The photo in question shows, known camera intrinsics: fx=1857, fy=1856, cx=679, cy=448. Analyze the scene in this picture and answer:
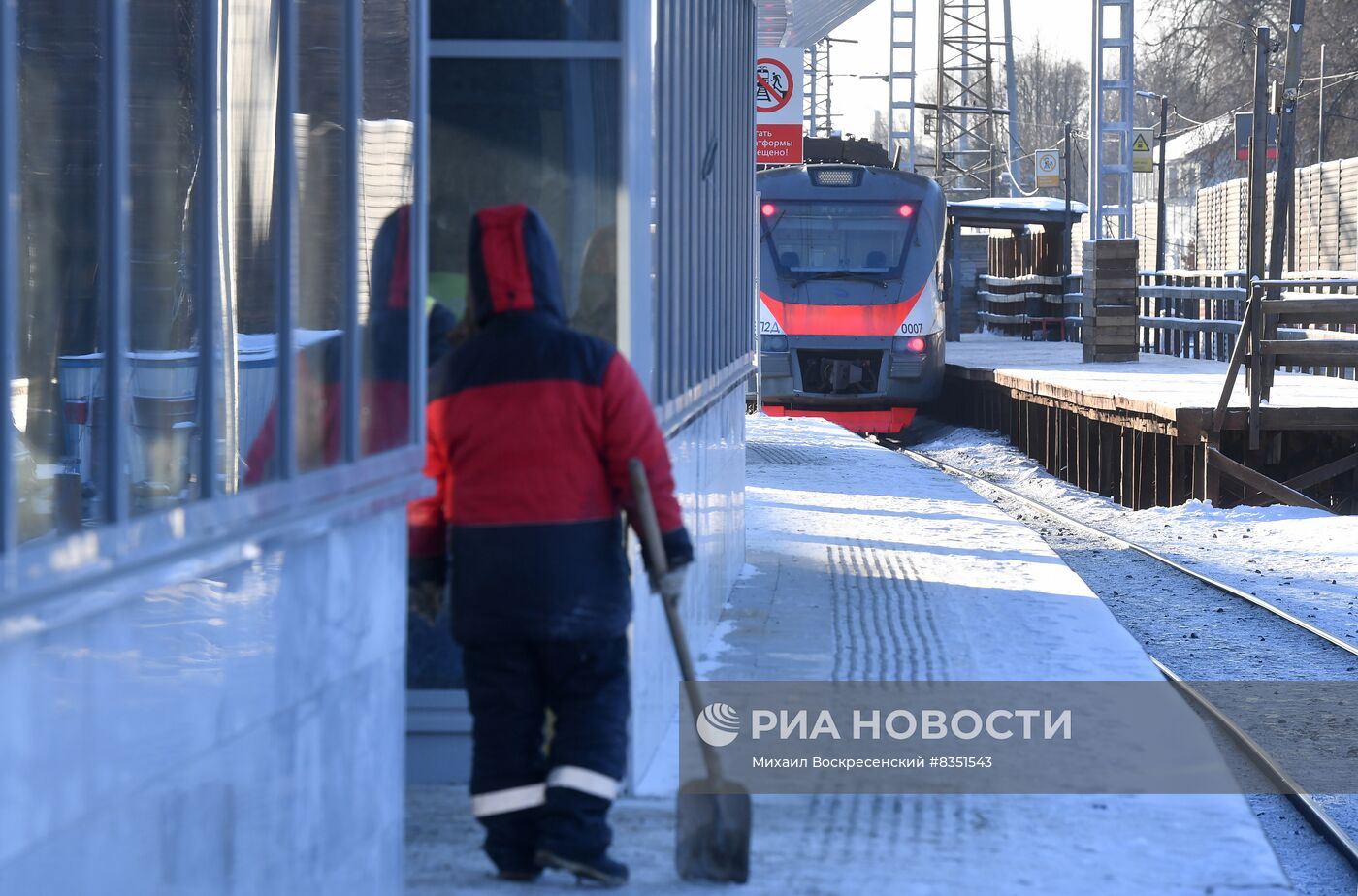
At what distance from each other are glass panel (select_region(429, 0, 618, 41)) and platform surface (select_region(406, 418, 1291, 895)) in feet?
7.22

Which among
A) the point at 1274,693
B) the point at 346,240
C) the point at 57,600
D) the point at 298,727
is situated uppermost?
the point at 346,240

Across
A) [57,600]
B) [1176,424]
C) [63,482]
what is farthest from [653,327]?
[1176,424]

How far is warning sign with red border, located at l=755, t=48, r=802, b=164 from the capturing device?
723 inches

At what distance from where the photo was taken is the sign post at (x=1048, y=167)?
40406mm

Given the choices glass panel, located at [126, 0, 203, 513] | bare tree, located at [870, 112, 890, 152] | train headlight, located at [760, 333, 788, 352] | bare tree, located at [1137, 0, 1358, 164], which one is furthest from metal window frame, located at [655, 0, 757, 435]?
bare tree, located at [870, 112, 890, 152]

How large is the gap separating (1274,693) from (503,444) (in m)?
5.12

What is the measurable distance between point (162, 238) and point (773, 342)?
38.5ft

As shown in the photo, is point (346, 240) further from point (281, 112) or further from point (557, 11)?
point (557, 11)

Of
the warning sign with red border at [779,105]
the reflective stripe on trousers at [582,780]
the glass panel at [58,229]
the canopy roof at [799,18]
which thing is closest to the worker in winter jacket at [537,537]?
the reflective stripe on trousers at [582,780]

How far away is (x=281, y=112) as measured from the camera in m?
3.65

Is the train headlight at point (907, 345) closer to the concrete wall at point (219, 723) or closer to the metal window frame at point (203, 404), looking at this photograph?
the metal window frame at point (203, 404)

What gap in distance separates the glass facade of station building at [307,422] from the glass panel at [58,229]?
632 mm

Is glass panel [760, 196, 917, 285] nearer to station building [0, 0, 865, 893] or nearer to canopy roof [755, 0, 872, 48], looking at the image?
canopy roof [755, 0, 872, 48]

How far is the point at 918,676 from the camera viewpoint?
691cm
